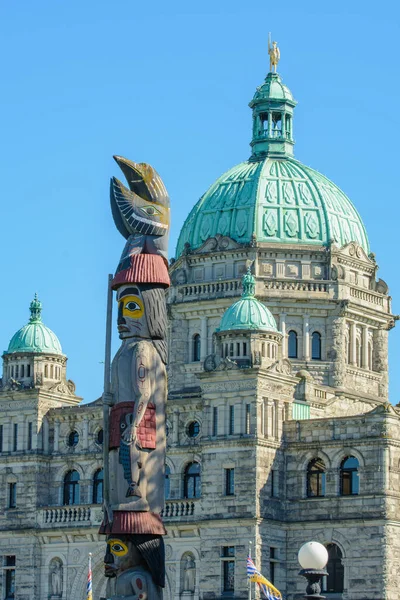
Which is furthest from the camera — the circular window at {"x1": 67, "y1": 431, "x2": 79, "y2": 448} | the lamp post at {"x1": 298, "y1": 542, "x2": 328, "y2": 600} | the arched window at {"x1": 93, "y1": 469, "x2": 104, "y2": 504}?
the circular window at {"x1": 67, "y1": 431, "x2": 79, "y2": 448}

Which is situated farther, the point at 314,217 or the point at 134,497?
the point at 314,217

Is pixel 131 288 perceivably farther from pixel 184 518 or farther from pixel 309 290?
pixel 309 290

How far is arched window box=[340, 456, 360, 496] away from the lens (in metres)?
87.8

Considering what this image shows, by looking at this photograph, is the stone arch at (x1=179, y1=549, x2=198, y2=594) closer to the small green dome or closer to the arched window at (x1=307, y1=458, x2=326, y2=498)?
the arched window at (x1=307, y1=458, x2=326, y2=498)

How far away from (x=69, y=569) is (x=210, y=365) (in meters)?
13.1

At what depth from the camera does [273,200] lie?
103m

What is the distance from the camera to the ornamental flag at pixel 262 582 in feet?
249

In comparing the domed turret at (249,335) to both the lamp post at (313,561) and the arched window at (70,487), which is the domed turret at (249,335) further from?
the lamp post at (313,561)

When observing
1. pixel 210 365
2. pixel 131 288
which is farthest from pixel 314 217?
pixel 131 288

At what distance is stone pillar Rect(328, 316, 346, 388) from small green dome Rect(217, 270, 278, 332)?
9.36 metres

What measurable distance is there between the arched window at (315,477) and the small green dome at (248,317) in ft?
22.7

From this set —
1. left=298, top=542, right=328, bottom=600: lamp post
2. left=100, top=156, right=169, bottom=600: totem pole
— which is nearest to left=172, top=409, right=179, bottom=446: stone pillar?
left=100, top=156, right=169, bottom=600: totem pole

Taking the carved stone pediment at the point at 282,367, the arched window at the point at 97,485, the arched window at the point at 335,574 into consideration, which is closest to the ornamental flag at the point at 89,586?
the arched window at the point at 97,485

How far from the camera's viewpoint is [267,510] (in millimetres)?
88000
